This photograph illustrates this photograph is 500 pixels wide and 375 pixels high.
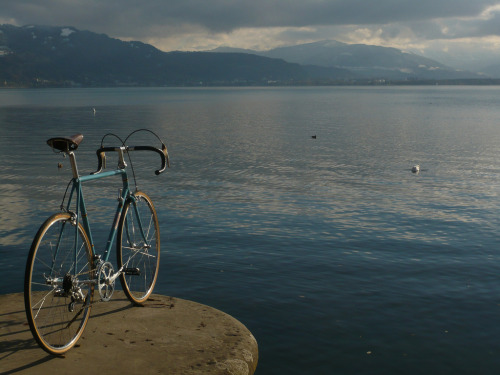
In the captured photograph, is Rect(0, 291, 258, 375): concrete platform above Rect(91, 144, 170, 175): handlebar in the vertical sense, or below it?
below

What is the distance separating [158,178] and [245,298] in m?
17.2

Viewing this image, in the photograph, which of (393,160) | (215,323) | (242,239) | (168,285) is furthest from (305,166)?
(215,323)

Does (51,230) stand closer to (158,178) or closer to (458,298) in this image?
(458,298)

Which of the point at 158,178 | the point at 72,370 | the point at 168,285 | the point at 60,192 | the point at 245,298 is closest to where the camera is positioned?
the point at 72,370

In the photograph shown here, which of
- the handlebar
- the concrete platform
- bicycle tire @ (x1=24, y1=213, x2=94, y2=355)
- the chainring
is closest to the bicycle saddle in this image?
bicycle tire @ (x1=24, y1=213, x2=94, y2=355)

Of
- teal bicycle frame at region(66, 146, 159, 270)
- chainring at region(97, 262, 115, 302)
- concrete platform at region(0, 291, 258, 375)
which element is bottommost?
concrete platform at region(0, 291, 258, 375)

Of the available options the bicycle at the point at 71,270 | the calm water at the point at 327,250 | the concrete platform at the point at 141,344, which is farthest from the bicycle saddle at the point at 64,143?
the calm water at the point at 327,250

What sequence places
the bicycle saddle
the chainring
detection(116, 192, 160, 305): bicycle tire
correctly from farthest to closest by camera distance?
detection(116, 192, 160, 305): bicycle tire < the chainring < the bicycle saddle

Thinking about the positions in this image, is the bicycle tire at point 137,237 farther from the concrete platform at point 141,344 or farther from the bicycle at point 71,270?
the concrete platform at point 141,344

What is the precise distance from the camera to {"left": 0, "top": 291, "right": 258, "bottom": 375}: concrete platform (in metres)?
6.09

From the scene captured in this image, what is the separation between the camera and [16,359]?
616cm

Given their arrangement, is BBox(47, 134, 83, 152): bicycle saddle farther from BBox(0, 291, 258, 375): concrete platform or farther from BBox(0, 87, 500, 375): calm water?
BBox(0, 87, 500, 375): calm water

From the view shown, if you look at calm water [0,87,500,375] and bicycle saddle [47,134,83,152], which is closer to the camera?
bicycle saddle [47,134,83,152]

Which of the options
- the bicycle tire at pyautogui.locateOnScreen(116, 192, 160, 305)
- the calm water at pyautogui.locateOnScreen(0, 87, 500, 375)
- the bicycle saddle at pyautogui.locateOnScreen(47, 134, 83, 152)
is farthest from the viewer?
the calm water at pyautogui.locateOnScreen(0, 87, 500, 375)
